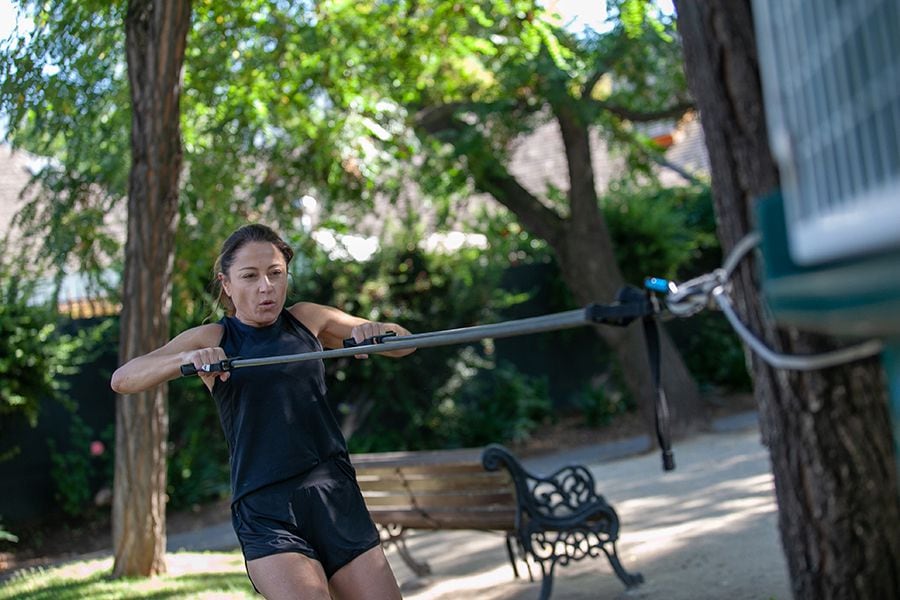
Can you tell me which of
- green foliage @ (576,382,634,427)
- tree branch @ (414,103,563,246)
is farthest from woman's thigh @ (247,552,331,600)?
green foliage @ (576,382,634,427)

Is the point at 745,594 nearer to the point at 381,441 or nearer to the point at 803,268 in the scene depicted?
the point at 803,268

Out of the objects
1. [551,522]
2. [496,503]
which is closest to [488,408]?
[496,503]

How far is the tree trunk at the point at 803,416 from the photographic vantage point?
8.60 ft

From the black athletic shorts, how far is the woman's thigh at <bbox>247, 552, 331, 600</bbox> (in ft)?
0.09

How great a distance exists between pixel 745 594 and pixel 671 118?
908 cm

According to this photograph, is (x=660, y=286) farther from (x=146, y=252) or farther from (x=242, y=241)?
(x=146, y=252)

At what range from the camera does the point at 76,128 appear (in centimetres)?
872

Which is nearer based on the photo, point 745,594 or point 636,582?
point 745,594

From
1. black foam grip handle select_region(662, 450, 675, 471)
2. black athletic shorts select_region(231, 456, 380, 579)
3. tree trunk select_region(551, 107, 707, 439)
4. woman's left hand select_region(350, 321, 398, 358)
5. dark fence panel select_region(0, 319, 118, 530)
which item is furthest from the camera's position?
tree trunk select_region(551, 107, 707, 439)

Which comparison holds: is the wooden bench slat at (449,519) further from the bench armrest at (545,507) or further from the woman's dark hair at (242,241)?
the woman's dark hair at (242,241)

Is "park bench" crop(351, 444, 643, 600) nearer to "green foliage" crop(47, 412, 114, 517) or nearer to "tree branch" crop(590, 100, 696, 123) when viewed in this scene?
"green foliage" crop(47, 412, 114, 517)

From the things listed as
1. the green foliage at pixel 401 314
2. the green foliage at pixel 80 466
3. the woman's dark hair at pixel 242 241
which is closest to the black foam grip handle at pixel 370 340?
the woman's dark hair at pixel 242 241

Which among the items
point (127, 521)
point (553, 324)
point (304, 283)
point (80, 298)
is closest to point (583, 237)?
point (304, 283)

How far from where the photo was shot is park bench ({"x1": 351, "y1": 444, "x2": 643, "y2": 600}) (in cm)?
653
